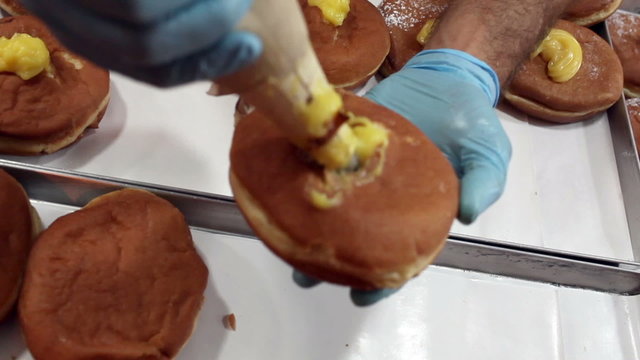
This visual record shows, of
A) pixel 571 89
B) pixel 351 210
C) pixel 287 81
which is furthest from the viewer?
pixel 571 89

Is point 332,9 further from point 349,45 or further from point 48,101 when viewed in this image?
point 48,101

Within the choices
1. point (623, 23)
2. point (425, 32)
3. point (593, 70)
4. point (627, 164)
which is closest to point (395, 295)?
point (425, 32)

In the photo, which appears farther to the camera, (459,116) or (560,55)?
(560,55)

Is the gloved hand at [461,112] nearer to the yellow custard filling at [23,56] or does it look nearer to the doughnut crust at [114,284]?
the doughnut crust at [114,284]

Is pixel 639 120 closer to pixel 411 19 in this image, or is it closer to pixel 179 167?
pixel 411 19

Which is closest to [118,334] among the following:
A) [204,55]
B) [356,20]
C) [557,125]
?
[204,55]

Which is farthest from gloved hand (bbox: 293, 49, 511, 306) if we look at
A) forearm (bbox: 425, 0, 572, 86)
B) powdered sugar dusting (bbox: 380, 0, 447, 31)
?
powdered sugar dusting (bbox: 380, 0, 447, 31)
